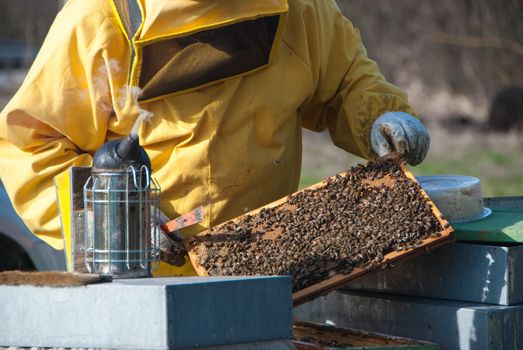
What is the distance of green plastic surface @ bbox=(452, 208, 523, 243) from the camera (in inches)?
112

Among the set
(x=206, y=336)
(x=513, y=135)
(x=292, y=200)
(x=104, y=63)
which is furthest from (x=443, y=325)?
(x=513, y=135)

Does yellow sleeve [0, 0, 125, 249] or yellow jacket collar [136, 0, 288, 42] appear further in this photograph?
yellow sleeve [0, 0, 125, 249]

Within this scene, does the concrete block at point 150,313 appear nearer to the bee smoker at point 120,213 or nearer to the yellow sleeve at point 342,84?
the bee smoker at point 120,213

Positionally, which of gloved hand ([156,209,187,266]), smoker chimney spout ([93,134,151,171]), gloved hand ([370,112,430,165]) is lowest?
gloved hand ([156,209,187,266])

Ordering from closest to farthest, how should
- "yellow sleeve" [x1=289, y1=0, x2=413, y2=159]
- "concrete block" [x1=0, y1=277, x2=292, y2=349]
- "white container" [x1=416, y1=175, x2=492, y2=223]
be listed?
1. "concrete block" [x1=0, y1=277, x2=292, y2=349]
2. "white container" [x1=416, y1=175, x2=492, y2=223]
3. "yellow sleeve" [x1=289, y1=0, x2=413, y2=159]

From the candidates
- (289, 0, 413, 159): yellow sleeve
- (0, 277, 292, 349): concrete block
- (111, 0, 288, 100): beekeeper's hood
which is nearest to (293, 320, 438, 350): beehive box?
(0, 277, 292, 349): concrete block

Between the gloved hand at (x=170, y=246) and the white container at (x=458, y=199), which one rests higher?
the white container at (x=458, y=199)

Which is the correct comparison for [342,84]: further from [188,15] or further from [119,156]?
[119,156]

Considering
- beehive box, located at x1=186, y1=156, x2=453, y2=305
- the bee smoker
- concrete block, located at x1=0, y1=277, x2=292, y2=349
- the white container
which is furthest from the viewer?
the white container

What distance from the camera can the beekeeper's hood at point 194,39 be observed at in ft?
9.66

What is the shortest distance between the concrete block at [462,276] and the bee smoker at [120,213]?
0.71 metres

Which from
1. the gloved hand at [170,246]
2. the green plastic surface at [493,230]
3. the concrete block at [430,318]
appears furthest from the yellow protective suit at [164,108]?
the green plastic surface at [493,230]

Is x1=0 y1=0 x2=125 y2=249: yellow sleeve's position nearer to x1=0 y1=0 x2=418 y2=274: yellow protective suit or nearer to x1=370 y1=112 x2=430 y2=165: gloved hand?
x1=0 y1=0 x2=418 y2=274: yellow protective suit

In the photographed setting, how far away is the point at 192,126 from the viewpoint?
10.2 ft
